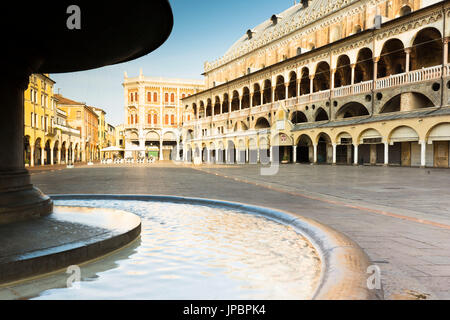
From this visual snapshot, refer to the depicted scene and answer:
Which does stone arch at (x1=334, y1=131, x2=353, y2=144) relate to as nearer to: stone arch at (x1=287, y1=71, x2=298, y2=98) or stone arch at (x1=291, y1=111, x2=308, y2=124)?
stone arch at (x1=291, y1=111, x2=308, y2=124)

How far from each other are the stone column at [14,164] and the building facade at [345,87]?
75.7ft

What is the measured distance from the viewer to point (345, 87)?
29281 millimetres

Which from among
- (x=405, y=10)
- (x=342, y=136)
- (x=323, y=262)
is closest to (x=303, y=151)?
(x=342, y=136)

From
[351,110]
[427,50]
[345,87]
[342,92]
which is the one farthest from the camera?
[351,110]

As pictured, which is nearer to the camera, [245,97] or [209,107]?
[245,97]

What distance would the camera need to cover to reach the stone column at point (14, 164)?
393 cm

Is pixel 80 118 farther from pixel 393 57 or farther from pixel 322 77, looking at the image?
pixel 393 57

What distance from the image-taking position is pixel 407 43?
24281 mm

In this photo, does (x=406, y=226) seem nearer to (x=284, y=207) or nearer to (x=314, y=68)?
(x=284, y=207)

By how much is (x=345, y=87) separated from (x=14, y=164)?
29402 mm

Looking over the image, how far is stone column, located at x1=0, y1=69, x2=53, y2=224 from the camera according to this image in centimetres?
393

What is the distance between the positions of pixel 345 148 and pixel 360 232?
29589mm

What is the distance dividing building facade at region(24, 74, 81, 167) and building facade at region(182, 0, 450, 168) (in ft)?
62.8
